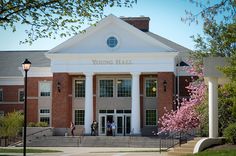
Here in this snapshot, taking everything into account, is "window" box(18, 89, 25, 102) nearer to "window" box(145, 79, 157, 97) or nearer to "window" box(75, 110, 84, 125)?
"window" box(75, 110, 84, 125)

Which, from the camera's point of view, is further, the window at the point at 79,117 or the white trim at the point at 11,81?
the white trim at the point at 11,81

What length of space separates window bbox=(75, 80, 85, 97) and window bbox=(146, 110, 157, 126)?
7205 millimetres

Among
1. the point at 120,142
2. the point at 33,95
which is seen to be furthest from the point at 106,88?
the point at 120,142

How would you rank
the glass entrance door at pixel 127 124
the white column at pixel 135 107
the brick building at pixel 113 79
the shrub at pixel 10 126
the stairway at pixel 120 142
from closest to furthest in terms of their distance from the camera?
the stairway at pixel 120 142 < the shrub at pixel 10 126 < the white column at pixel 135 107 < the brick building at pixel 113 79 < the glass entrance door at pixel 127 124

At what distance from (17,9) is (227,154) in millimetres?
9405

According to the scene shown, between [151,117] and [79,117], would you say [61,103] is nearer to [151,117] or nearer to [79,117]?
[79,117]

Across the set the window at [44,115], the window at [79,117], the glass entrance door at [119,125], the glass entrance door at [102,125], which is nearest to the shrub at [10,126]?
the window at [79,117]

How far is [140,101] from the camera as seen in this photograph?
5391 centimetres

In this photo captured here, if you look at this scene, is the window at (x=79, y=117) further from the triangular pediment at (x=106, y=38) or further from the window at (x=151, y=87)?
the window at (x=151, y=87)

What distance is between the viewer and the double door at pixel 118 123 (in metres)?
53.6

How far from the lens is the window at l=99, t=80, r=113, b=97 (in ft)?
180

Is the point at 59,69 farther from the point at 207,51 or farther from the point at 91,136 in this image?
the point at 207,51

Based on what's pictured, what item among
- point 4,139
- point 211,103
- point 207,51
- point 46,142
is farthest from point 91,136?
point 211,103

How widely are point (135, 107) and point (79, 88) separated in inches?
293
